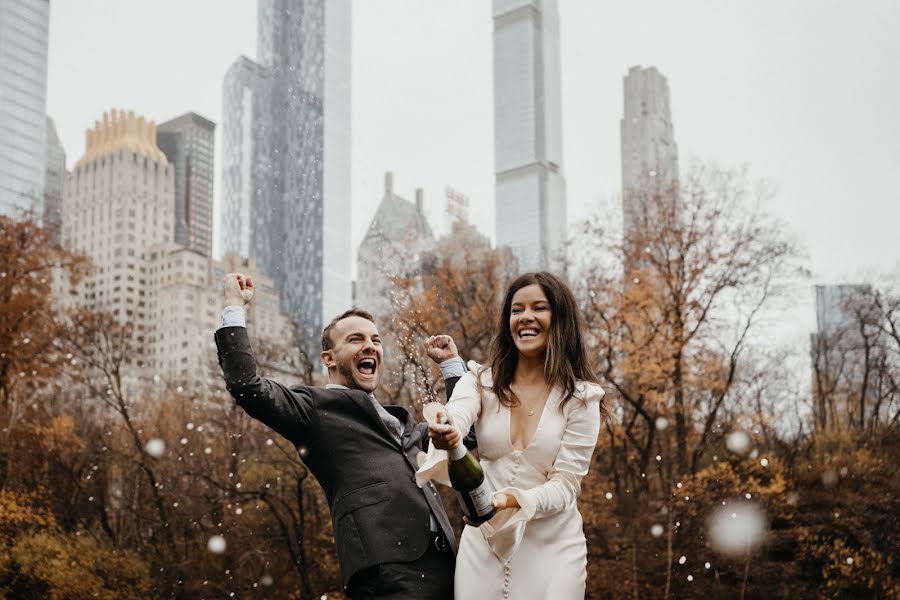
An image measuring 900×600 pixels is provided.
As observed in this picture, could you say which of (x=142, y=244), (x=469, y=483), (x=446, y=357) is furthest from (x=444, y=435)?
(x=142, y=244)

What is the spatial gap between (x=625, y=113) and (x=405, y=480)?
70.2 m

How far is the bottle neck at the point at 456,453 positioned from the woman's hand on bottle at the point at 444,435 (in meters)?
0.01

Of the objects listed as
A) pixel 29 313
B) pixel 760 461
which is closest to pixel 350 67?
pixel 29 313

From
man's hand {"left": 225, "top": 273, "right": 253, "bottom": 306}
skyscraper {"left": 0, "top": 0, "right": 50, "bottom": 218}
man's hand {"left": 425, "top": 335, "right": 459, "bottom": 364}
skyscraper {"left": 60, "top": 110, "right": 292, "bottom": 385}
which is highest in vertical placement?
skyscraper {"left": 0, "top": 0, "right": 50, "bottom": 218}

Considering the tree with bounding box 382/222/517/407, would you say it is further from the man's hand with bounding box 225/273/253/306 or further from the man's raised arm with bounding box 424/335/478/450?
the man's hand with bounding box 225/273/253/306

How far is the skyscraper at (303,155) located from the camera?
76.8 m

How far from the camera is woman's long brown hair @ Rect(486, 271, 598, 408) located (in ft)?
9.00

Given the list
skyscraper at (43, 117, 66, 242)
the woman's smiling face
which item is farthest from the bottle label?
skyscraper at (43, 117, 66, 242)

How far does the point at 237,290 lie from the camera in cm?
303

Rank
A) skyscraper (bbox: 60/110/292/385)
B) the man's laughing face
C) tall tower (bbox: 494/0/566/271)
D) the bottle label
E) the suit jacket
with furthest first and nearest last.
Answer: tall tower (bbox: 494/0/566/271) → skyscraper (bbox: 60/110/292/385) → the man's laughing face → the suit jacket → the bottle label

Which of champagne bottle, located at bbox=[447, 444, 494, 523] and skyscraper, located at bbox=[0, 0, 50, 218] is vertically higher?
skyscraper, located at bbox=[0, 0, 50, 218]

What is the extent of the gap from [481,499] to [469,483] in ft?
0.22

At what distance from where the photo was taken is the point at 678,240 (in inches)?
669

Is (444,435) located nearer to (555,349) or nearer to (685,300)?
(555,349)
